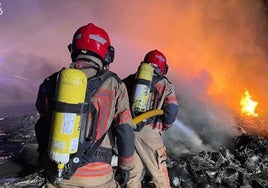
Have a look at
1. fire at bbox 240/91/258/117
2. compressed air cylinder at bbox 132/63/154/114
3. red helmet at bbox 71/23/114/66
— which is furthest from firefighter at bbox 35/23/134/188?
fire at bbox 240/91/258/117

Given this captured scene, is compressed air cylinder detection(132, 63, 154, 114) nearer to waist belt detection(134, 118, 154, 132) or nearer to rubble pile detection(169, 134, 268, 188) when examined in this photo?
waist belt detection(134, 118, 154, 132)

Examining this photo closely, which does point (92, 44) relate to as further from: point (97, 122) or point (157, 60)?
point (157, 60)

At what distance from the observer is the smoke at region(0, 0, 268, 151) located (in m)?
13.5

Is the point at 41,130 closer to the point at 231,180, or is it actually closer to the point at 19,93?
the point at 231,180

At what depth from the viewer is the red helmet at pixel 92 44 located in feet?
8.30

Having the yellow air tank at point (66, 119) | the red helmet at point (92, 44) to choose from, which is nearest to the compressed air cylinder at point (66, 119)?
the yellow air tank at point (66, 119)

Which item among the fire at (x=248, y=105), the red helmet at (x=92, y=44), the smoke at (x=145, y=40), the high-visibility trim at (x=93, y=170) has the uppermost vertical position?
the smoke at (x=145, y=40)

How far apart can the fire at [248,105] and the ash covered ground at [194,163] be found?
Answer: 2912 mm

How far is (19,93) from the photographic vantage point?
13305 millimetres

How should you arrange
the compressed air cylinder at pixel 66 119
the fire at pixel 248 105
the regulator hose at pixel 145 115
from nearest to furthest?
the compressed air cylinder at pixel 66 119 < the regulator hose at pixel 145 115 < the fire at pixel 248 105

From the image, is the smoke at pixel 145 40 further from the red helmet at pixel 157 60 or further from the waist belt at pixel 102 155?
the waist belt at pixel 102 155

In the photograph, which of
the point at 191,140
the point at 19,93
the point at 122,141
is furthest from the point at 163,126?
the point at 19,93

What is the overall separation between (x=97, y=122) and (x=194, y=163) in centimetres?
421

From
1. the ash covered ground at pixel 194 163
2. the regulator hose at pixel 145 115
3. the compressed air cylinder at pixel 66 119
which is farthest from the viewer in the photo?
the ash covered ground at pixel 194 163
